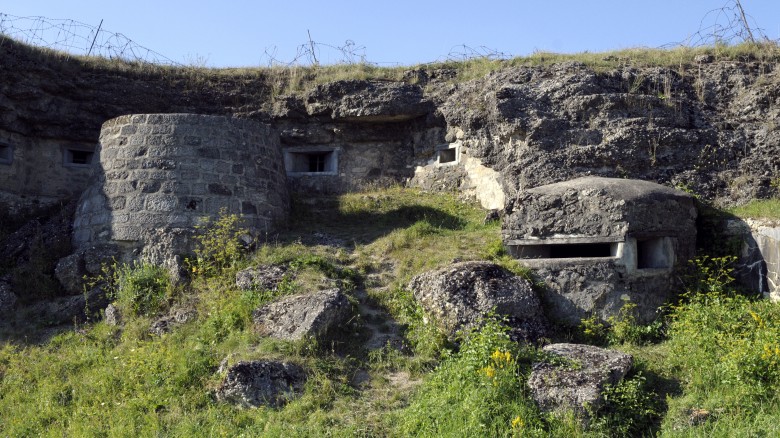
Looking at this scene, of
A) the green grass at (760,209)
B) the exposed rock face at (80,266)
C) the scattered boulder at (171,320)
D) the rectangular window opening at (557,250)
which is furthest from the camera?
the exposed rock face at (80,266)

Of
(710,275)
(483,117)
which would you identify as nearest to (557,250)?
(710,275)

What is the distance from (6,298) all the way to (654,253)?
7.71 metres

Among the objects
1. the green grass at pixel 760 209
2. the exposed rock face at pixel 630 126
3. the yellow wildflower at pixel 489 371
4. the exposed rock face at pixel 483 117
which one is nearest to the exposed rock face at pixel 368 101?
the exposed rock face at pixel 483 117

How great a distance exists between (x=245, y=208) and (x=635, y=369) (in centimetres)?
533

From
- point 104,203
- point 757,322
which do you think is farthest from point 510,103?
point 104,203

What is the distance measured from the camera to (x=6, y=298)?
916 centimetres

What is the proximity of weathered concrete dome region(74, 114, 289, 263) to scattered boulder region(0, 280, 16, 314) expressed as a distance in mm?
984

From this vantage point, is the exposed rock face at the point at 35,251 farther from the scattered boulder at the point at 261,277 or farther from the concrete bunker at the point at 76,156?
the scattered boulder at the point at 261,277

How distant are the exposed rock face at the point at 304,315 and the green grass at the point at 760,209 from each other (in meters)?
5.12

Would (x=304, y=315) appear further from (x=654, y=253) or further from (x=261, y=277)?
(x=654, y=253)

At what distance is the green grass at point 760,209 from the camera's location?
9.20m

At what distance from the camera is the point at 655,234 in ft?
28.4

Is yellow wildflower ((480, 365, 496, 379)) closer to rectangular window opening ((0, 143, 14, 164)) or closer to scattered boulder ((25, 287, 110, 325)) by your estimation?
scattered boulder ((25, 287, 110, 325))

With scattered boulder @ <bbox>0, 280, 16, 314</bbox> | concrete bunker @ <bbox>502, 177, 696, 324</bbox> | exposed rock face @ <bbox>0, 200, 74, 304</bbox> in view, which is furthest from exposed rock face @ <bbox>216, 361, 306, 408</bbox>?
scattered boulder @ <bbox>0, 280, 16, 314</bbox>
